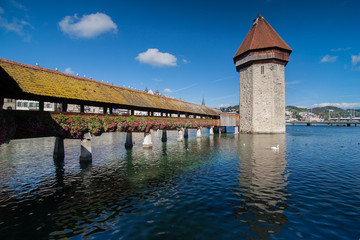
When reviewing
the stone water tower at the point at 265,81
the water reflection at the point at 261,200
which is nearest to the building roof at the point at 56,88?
the water reflection at the point at 261,200

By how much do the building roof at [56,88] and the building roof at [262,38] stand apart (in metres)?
39.4

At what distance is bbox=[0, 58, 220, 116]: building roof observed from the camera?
1206 centimetres

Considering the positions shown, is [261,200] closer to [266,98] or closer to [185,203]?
[185,203]

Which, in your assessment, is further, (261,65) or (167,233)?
(261,65)

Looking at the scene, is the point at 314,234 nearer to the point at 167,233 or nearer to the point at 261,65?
the point at 167,233

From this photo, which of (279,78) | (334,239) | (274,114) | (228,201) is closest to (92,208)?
(228,201)

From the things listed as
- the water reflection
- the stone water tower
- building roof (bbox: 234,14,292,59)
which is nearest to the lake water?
the water reflection

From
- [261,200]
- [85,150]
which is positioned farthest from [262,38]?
[261,200]

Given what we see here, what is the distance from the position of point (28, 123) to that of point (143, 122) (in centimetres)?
1115

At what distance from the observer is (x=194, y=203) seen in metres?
7.75

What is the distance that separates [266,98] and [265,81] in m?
4.49

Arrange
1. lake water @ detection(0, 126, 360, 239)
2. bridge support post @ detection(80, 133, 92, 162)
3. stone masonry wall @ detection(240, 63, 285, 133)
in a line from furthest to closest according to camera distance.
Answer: stone masonry wall @ detection(240, 63, 285, 133)
bridge support post @ detection(80, 133, 92, 162)
lake water @ detection(0, 126, 360, 239)

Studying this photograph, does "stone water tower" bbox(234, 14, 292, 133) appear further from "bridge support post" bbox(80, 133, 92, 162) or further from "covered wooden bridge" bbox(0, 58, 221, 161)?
"bridge support post" bbox(80, 133, 92, 162)

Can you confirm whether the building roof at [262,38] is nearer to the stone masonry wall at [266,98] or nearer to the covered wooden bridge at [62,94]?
the stone masonry wall at [266,98]
